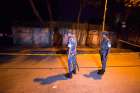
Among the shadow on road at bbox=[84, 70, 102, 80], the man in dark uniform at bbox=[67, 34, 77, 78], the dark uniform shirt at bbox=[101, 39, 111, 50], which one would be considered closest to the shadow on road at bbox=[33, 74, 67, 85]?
the man in dark uniform at bbox=[67, 34, 77, 78]

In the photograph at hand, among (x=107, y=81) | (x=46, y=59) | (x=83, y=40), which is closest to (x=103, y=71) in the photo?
(x=107, y=81)

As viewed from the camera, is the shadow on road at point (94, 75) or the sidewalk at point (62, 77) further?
the shadow on road at point (94, 75)

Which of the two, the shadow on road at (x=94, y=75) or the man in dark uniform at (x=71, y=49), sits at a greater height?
the man in dark uniform at (x=71, y=49)

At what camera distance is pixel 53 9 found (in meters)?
20.1

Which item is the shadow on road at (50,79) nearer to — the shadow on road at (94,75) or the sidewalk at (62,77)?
the sidewalk at (62,77)

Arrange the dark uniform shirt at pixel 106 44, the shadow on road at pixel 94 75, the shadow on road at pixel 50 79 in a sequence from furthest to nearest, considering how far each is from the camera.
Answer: the shadow on road at pixel 94 75 → the dark uniform shirt at pixel 106 44 → the shadow on road at pixel 50 79

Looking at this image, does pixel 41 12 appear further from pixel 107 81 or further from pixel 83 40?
pixel 107 81

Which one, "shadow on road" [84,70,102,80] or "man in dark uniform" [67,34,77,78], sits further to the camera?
Result: "shadow on road" [84,70,102,80]

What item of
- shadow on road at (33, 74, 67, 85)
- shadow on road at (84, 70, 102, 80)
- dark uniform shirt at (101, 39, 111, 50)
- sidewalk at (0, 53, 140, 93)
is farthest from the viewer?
shadow on road at (84, 70, 102, 80)

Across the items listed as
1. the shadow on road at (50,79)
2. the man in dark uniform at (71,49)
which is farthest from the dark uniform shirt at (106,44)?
the shadow on road at (50,79)

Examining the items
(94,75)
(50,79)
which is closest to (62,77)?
(50,79)

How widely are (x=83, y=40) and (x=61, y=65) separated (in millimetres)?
9197

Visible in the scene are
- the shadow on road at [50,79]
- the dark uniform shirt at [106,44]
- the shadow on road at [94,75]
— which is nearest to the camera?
the shadow on road at [50,79]

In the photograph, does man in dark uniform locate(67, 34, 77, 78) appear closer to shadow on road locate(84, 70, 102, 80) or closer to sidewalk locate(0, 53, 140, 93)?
sidewalk locate(0, 53, 140, 93)
